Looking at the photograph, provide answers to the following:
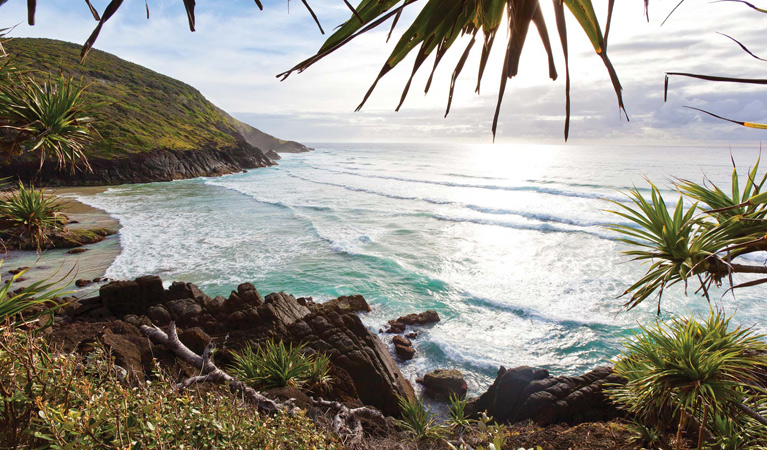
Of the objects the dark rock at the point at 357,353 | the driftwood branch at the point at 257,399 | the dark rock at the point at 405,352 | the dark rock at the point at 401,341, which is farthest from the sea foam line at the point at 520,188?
the driftwood branch at the point at 257,399

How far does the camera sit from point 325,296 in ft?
42.3

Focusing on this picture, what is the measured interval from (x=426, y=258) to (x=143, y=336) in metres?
12.1

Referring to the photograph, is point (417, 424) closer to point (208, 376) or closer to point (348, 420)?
point (348, 420)

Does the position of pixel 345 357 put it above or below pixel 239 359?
below

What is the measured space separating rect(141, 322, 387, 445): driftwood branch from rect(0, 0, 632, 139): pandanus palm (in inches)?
136

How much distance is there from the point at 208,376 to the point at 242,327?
11.5 feet

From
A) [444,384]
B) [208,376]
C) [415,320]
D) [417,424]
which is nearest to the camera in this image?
[208,376]

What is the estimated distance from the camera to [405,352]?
9.34 m

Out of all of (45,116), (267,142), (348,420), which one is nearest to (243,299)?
(348,420)

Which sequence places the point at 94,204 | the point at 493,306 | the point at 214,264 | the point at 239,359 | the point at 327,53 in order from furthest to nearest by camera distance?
the point at 94,204, the point at 214,264, the point at 493,306, the point at 239,359, the point at 327,53

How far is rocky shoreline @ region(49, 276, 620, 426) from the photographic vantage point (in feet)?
20.6

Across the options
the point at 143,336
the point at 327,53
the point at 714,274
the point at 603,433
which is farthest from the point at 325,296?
the point at 327,53

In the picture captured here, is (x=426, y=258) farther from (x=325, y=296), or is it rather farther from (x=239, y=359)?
(x=239, y=359)

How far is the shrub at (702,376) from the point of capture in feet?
10.9
